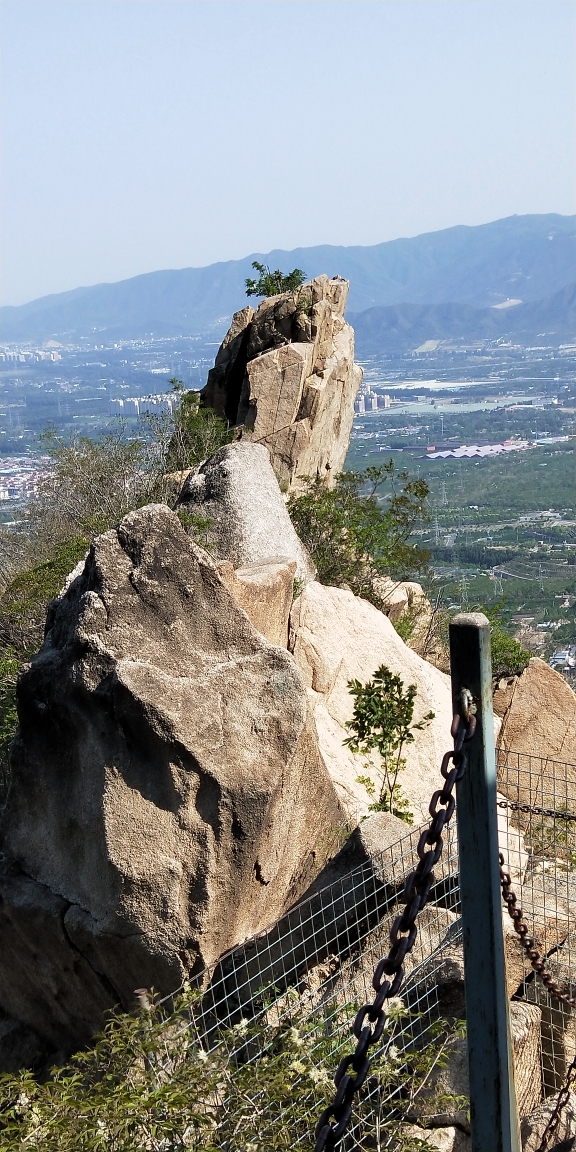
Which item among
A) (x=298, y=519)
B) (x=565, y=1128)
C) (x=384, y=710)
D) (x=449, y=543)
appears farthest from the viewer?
(x=449, y=543)

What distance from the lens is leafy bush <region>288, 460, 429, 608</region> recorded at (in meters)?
12.0

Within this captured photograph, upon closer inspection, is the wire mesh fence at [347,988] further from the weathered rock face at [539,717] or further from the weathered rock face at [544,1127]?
the weathered rock face at [539,717]

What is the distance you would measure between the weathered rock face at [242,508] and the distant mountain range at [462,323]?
129m

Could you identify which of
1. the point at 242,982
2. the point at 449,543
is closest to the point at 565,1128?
the point at 242,982

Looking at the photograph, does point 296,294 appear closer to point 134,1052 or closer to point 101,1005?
point 101,1005

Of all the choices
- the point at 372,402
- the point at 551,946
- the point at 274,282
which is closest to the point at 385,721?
the point at 551,946

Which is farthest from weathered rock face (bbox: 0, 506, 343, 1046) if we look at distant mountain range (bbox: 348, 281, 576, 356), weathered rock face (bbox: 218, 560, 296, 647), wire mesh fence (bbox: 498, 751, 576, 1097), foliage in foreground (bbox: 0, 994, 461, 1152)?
distant mountain range (bbox: 348, 281, 576, 356)

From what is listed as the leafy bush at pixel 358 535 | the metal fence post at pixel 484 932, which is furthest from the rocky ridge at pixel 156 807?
the leafy bush at pixel 358 535

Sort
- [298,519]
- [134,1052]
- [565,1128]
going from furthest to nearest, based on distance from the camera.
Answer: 1. [298,519]
2. [565,1128]
3. [134,1052]

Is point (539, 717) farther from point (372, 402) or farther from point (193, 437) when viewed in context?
point (372, 402)

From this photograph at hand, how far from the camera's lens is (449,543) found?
4738cm

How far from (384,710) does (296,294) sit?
10353mm

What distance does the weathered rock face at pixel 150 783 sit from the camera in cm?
547

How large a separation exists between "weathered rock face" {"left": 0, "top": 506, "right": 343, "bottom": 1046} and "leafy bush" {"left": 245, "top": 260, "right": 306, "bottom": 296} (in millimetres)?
12746
